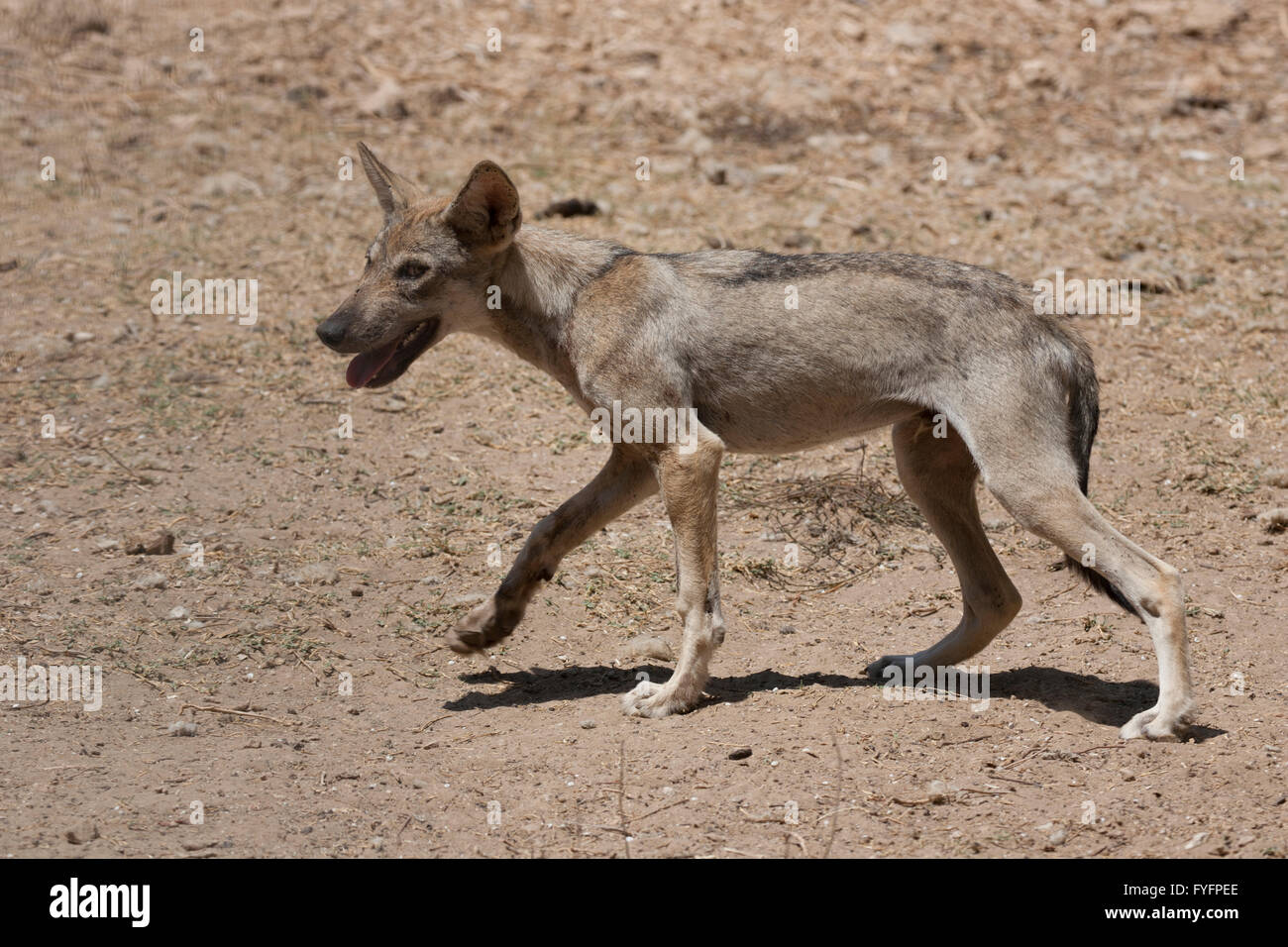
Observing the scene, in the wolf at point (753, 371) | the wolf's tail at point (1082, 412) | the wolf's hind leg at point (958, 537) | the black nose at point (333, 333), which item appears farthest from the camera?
the wolf's hind leg at point (958, 537)

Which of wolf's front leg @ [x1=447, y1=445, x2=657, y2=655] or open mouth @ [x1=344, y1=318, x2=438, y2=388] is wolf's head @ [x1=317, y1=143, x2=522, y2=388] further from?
wolf's front leg @ [x1=447, y1=445, x2=657, y2=655]

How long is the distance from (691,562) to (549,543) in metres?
0.83

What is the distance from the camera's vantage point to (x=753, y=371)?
266 inches

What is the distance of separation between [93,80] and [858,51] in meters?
8.55

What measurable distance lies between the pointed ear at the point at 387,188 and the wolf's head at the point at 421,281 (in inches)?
4.8

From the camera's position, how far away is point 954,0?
16188mm

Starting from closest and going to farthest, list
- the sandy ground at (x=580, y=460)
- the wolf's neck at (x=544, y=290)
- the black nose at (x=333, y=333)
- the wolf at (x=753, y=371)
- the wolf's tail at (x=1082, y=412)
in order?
the sandy ground at (x=580, y=460) → the wolf at (x=753, y=371) → the wolf's tail at (x=1082, y=412) → the black nose at (x=333, y=333) → the wolf's neck at (x=544, y=290)

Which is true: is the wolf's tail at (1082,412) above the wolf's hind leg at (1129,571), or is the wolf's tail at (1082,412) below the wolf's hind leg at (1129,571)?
above

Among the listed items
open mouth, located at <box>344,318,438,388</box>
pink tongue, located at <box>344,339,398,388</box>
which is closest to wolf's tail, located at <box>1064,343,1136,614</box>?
open mouth, located at <box>344,318,438,388</box>

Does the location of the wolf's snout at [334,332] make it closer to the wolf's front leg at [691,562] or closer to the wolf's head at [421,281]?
the wolf's head at [421,281]

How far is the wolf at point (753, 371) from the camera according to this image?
250 inches

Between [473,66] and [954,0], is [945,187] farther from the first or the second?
[473,66]

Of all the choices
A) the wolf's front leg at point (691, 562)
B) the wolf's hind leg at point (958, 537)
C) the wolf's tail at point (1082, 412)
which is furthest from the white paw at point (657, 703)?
the wolf's tail at point (1082, 412)

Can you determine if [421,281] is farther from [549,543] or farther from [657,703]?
[657,703]
